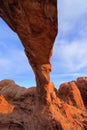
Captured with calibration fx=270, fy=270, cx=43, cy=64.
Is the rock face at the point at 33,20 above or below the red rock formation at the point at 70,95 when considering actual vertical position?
below

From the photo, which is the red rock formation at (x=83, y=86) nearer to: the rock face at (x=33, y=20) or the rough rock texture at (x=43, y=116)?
the rough rock texture at (x=43, y=116)

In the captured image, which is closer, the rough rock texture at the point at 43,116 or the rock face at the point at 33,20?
the rock face at the point at 33,20

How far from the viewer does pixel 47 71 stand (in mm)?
16453

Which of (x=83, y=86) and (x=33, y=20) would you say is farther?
(x=83, y=86)

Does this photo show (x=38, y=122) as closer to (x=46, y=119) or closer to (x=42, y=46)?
(x=46, y=119)

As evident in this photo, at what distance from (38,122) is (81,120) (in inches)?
135

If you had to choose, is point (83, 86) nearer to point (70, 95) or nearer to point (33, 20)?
point (70, 95)

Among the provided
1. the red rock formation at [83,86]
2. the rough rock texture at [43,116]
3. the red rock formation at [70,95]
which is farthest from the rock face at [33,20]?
the red rock formation at [83,86]

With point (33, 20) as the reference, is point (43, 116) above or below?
below

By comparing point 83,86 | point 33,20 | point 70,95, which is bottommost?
point 33,20

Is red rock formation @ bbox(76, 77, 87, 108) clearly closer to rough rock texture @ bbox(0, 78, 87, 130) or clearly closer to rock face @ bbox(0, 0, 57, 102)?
rough rock texture @ bbox(0, 78, 87, 130)

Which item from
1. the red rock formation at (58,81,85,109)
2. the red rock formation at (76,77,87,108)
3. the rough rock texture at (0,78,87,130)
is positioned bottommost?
the rough rock texture at (0,78,87,130)

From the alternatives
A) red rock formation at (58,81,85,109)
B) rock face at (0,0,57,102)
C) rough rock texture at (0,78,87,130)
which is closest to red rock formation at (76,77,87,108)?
red rock formation at (58,81,85,109)

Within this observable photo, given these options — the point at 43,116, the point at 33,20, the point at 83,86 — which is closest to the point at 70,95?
the point at 83,86
